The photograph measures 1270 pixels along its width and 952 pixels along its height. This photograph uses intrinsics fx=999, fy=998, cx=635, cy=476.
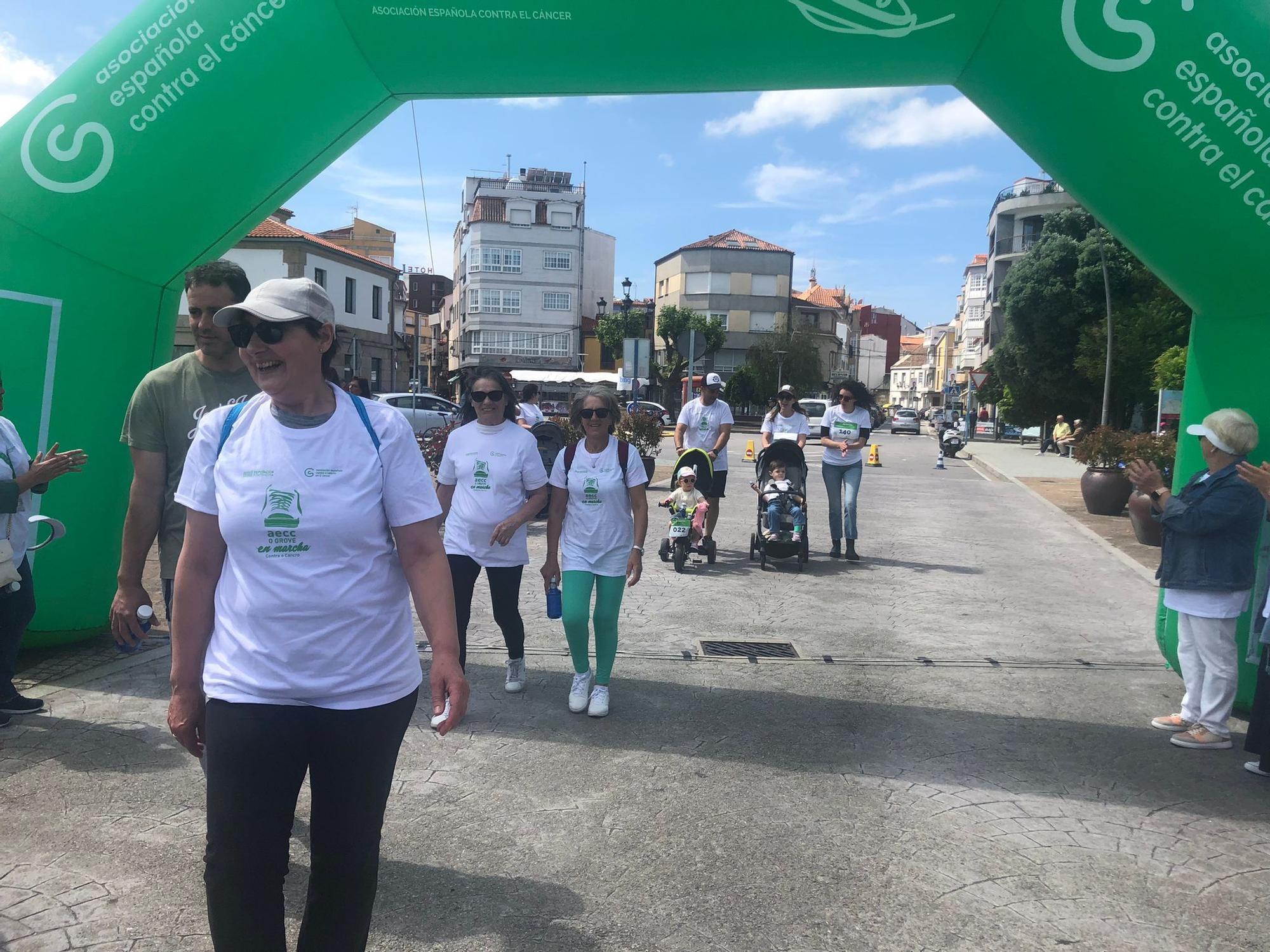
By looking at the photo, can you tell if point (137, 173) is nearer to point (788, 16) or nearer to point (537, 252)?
point (788, 16)

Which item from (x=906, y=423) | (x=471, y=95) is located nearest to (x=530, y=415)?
(x=471, y=95)

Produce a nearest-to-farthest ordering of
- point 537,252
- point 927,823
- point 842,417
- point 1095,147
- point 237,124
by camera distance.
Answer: point 927,823, point 1095,147, point 237,124, point 842,417, point 537,252

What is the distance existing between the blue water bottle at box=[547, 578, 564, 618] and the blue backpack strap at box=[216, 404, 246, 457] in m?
3.01

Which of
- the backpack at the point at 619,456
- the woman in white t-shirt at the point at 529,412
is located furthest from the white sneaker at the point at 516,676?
the woman in white t-shirt at the point at 529,412

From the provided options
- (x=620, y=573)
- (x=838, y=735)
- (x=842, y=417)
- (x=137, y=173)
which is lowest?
(x=838, y=735)

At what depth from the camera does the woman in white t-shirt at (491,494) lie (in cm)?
541

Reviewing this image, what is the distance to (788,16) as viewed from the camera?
16.6 feet

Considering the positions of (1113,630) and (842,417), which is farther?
(842,417)

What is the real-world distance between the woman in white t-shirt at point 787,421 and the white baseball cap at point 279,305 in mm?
8569

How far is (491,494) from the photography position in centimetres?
542

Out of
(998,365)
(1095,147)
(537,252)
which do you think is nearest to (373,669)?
(1095,147)

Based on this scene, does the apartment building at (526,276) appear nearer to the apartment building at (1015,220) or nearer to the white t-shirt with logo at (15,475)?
the apartment building at (1015,220)

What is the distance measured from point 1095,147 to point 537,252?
7040 centimetres

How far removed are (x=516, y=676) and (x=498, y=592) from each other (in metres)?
0.55
